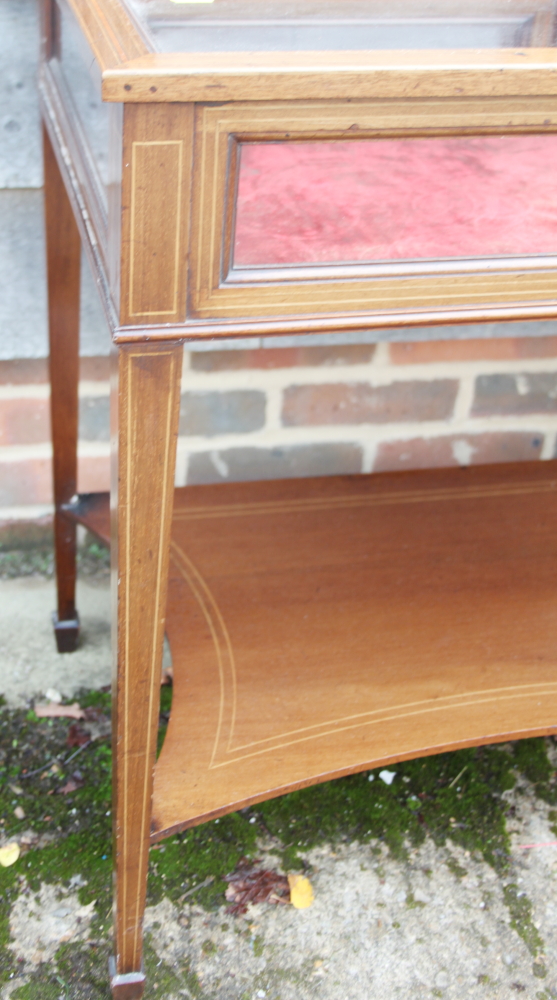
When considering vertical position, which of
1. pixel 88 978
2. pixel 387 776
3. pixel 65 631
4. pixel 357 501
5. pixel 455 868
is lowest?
pixel 88 978

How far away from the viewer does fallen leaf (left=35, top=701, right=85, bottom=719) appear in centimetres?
154

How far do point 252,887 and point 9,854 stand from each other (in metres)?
0.36

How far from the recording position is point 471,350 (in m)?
1.78

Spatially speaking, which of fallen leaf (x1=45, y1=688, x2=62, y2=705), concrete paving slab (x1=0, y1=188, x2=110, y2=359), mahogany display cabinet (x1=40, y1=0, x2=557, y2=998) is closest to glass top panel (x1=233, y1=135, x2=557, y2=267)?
mahogany display cabinet (x1=40, y1=0, x2=557, y2=998)

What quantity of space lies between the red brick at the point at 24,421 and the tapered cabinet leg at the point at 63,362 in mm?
243

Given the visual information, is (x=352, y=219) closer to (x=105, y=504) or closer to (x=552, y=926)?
(x=105, y=504)

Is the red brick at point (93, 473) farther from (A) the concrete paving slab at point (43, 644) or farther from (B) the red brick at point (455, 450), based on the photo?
(B) the red brick at point (455, 450)

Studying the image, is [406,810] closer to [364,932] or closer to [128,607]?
[364,932]

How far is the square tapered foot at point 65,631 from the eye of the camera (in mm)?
1645

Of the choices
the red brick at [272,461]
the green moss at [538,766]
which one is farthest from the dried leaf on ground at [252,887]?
the red brick at [272,461]

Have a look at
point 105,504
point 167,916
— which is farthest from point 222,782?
point 105,504

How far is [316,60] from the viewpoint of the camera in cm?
65

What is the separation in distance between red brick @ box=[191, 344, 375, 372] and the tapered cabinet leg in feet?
1.02

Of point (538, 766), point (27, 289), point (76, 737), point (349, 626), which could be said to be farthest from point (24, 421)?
point (538, 766)
